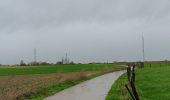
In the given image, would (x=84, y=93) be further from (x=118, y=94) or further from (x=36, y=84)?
(x=36, y=84)

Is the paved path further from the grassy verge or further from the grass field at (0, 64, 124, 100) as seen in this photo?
the grass field at (0, 64, 124, 100)

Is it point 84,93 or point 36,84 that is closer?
point 84,93

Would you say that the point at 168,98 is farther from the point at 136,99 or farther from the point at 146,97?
the point at 136,99

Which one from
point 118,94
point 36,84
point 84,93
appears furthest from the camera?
point 36,84

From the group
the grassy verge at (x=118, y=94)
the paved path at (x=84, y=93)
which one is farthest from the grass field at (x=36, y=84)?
the grassy verge at (x=118, y=94)

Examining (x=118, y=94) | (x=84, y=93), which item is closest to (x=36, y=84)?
(x=84, y=93)

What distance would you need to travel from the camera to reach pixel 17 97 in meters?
20.4

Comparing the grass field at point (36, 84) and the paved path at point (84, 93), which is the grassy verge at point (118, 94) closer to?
the paved path at point (84, 93)

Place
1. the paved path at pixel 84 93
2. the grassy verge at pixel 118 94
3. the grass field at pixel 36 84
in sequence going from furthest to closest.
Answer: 1. the grass field at pixel 36 84
2. the paved path at pixel 84 93
3. the grassy verge at pixel 118 94

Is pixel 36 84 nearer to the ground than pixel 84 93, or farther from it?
farther from it

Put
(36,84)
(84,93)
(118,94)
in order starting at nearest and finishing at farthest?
(118,94)
(84,93)
(36,84)

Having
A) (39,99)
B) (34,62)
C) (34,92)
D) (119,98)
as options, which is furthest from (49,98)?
(34,62)

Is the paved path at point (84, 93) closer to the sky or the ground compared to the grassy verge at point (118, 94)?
closer to the ground

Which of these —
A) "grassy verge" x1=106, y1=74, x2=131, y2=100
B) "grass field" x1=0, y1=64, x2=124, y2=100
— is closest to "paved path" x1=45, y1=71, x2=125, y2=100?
"grassy verge" x1=106, y1=74, x2=131, y2=100
